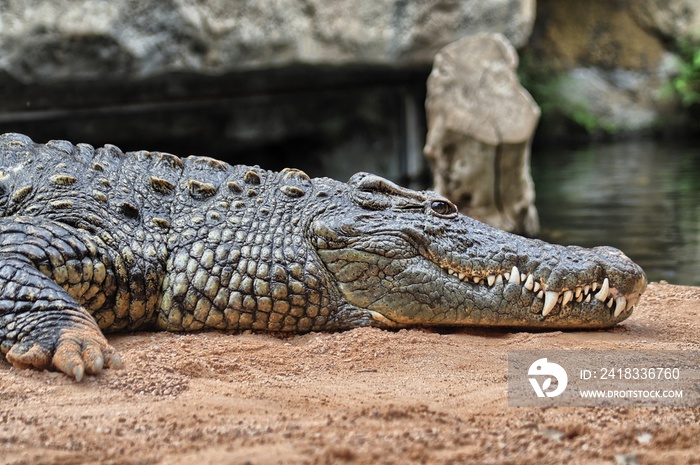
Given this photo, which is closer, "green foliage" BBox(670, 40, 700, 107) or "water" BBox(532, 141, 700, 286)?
"water" BBox(532, 141, 700, 286)

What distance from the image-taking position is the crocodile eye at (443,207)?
391 cm

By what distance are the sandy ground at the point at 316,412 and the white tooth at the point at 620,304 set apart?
0.79 feet

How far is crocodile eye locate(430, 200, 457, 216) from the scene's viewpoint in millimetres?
3910

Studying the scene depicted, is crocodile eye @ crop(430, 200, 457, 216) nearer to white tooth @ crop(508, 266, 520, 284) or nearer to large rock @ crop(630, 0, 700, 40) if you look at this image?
white tooth @ crop(508, 266, 520, 284)

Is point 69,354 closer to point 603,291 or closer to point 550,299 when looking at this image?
point 550,299

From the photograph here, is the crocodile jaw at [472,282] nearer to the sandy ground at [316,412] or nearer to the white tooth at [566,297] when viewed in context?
the white tooth at [566,297]

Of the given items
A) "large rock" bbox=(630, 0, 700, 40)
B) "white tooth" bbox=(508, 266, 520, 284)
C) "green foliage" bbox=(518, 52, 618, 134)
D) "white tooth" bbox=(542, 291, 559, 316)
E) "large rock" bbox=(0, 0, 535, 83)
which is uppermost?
"large rock" bbox=(630, 0, 700, 40)

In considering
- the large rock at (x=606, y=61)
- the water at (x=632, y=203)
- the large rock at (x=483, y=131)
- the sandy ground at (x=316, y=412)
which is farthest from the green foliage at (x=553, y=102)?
the sandy ground at (x=316, y=412)

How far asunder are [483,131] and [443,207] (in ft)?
10.5

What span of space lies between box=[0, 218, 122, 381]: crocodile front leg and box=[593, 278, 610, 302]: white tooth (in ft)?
7.03

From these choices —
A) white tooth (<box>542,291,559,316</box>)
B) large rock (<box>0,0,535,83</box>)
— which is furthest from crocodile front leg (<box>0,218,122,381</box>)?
large rock (<box>0,0,535,83</box>)

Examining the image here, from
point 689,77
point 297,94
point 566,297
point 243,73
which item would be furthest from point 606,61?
point 566,297

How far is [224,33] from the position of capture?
27.3 feet

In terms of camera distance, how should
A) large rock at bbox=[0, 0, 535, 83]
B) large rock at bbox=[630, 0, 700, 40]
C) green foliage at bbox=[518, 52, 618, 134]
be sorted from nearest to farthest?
large rock at bbox=[0, 0, 535, 83]
large rock at bbox=[630, 0, 700, 40]
green foliage at bbox=[518, 52, 618, 134]
